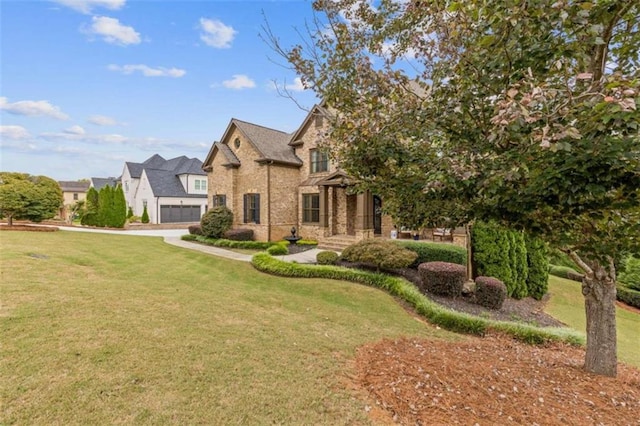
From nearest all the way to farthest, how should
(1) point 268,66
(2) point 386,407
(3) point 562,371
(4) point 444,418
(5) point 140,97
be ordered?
(4) point 444,418, (2) point 386,407, (3) point 562,371, (1) point 268,66, (5) point 140,97

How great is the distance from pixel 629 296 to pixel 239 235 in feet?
63.6

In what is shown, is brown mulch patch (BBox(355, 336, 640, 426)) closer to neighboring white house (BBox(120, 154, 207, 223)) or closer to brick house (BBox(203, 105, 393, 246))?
brick house (BBox(203, 105, 393, 246))

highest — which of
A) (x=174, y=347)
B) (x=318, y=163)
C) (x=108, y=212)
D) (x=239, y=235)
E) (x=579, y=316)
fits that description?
(x=318, y=163)

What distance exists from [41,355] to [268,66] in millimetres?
4895

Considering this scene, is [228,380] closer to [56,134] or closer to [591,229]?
[591,229]

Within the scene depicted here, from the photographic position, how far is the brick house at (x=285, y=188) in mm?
16203

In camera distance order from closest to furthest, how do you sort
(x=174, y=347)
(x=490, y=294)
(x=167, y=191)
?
(x=174, y=347) < (x=490, y=294) < (x=167, y=191)

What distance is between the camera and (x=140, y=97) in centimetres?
1250

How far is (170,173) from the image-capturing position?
104 ft

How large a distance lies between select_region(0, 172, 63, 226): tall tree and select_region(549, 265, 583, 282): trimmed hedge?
97.3 ft

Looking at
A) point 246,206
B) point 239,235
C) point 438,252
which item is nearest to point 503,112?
point 438,252

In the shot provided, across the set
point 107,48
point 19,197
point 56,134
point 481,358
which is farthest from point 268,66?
point 56,134

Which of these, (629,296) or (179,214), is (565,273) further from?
(179,214)

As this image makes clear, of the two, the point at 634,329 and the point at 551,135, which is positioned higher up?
the point at 551,135
